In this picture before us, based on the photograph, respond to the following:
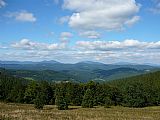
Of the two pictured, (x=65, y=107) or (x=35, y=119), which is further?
(x=65, y=107)

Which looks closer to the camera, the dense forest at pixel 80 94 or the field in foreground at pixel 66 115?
the field in foreground at pixel 66 115

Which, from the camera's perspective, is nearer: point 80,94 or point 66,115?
point 66,115

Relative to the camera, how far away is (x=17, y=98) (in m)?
117

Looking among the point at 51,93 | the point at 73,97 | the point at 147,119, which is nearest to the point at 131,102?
the point at 73,97

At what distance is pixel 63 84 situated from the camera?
5054 inches

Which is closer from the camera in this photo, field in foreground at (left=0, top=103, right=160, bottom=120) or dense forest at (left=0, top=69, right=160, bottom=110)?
field in foreground at (left=0, top=103, right=160, bottom=120)

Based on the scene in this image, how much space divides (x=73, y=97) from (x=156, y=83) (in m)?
68.4

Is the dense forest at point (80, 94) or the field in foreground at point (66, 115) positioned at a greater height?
the field in foreground at point (66, 115)

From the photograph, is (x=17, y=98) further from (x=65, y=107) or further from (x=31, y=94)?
(x=65, y=107)

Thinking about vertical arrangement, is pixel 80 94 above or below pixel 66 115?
below

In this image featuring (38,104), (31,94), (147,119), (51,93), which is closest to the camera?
(147,119)

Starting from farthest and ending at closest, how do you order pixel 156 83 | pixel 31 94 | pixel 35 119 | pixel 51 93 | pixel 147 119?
pixel 156 83
pixel 51 93
pixel 31 94
pixel 147 119
pixel 35 119

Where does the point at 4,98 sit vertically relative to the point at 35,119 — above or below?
below

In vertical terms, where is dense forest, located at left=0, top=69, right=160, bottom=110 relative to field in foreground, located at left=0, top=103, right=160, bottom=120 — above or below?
below
